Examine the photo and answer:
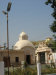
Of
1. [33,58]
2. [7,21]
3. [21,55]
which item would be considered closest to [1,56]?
[21,55]

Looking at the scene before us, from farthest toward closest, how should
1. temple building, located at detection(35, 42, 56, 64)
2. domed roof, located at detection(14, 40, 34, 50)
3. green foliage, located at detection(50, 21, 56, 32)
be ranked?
domed roof, located at detection(14, 40, 34, 50) → temple building, located at detection(35, 42, 56, 64) → green foliage, located at detection(50, 21, 56, 32)

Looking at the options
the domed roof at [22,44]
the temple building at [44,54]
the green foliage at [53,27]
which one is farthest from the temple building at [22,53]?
the green foliage at [53,27]

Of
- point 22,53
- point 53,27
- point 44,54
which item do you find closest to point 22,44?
point 22,53

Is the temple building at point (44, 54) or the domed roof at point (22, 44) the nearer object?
the temple building at point (44, 54)

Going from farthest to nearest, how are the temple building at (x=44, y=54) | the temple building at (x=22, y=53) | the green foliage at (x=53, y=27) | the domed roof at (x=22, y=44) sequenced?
the domed roof at (x=22, y=44) < the temple building at (x=44, y=54) < the temple building at (x=22, y=53) < the green foliage at (x=53, y=27)

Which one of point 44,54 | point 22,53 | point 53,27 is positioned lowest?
point 44,54

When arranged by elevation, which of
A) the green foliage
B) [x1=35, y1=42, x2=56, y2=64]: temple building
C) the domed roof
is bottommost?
[x1=35, y1=42, x2=56, y2=64]: temple building

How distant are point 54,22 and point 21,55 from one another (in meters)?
24.6

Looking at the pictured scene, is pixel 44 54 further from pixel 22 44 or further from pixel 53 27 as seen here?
pixel 53 27

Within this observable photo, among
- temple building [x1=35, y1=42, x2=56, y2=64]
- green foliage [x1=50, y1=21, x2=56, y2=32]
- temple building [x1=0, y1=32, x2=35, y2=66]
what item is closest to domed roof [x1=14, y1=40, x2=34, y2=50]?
temple building [x1=0, y1=32, x2=35, y2=66]

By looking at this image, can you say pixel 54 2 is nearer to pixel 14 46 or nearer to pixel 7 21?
pixel 7 21

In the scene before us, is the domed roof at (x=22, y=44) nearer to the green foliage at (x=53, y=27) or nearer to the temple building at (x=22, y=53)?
the temple building at (x=22, y=53)

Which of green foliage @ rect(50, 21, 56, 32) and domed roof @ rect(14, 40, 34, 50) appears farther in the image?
domed roof @ rect(14, 40, 34, 50)

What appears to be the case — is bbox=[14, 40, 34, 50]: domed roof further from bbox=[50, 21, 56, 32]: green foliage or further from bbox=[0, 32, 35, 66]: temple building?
bbox=[50, 21, 56, 32]: green foliage
